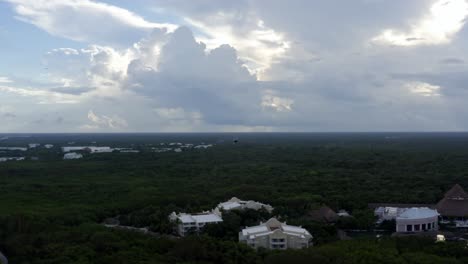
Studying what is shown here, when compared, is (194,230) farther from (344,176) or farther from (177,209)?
(344,176)

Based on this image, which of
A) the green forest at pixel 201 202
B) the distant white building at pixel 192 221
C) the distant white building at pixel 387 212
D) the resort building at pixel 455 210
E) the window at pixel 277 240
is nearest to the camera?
the green forest at pixel 201 202

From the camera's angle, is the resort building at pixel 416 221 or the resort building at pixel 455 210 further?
the resort building at pixel 455 210

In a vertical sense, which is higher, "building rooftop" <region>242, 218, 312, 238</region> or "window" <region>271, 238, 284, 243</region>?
"building rooftop" <region>242, 218, 312, 238</region>

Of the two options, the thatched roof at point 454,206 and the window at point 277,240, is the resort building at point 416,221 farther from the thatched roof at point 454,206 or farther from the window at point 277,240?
the window at point 277,240

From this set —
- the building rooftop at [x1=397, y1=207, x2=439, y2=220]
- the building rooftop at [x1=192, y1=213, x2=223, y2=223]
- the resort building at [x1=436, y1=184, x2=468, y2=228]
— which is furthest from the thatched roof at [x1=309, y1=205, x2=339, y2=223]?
the resort building at [x1=436, y1=184, x2=468, y2=228]

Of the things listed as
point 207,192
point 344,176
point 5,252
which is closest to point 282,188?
point 207,192

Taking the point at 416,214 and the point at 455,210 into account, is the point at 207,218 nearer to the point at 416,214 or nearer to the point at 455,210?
the point at 416,214

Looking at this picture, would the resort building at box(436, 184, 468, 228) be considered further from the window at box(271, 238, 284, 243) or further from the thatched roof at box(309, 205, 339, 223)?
the window at box(271, 238, 284, 243)

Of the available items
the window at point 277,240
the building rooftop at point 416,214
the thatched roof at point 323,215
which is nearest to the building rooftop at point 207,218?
the window at point 277,240
